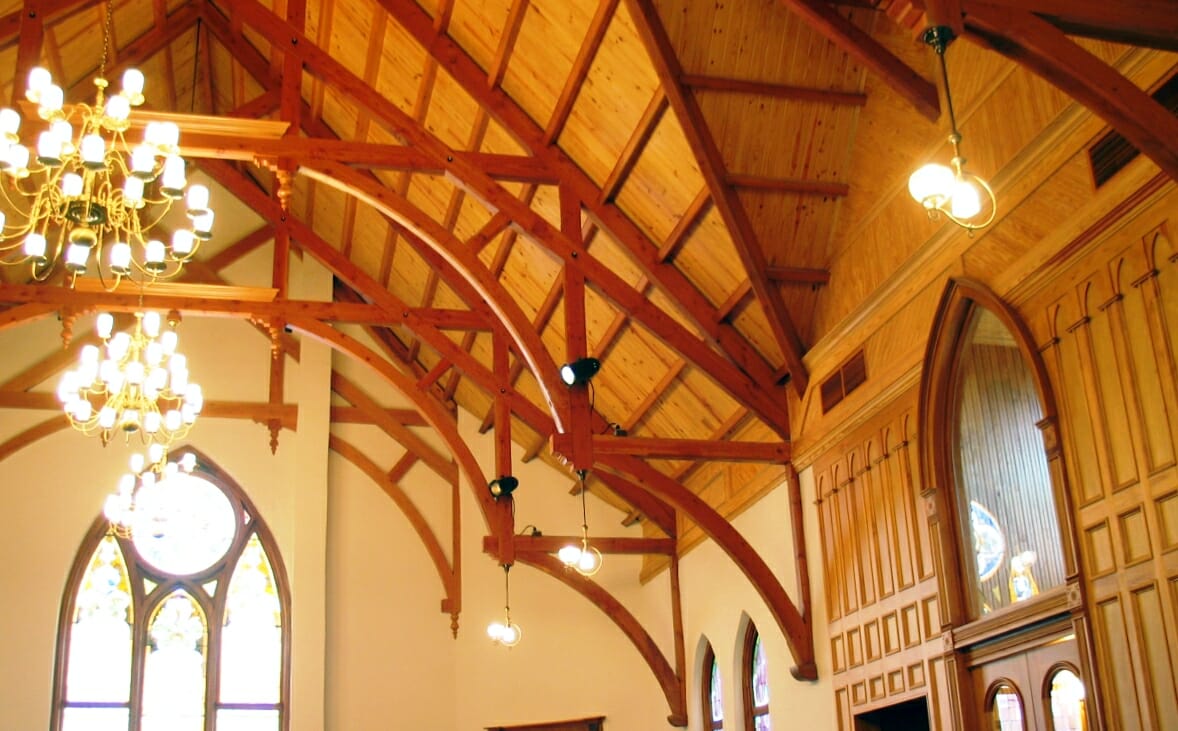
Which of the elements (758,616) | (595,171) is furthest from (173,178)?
(758,616)

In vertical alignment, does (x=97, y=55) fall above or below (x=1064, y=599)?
above

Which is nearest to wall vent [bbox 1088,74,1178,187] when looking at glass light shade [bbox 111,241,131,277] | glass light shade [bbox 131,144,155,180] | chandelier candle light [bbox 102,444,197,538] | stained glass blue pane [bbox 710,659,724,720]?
glass light shade [bbox 131,144,155,180]

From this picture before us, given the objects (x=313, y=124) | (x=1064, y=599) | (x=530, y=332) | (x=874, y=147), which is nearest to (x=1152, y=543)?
(x=1064, y=599)

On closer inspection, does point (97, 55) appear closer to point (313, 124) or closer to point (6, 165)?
point (313, 124)

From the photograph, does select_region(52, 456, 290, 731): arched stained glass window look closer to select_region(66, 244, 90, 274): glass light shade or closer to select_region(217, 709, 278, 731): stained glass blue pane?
select_region(217, 709, 278, 731): stained glass blue pane

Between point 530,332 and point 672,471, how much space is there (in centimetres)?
394

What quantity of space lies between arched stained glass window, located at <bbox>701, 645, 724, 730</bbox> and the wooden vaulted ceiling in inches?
47.0

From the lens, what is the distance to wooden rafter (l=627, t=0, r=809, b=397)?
353 inches

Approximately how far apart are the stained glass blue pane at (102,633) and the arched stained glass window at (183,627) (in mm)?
12

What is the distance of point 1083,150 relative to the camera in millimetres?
6934

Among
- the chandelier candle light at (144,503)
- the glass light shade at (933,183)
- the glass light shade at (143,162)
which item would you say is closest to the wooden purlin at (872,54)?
the glass light shade at (933,183)

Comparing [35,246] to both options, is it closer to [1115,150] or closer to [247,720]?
[1115,150]

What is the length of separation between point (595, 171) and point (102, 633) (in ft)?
27.0

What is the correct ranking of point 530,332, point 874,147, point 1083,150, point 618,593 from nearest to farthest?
1. point 1083,150
2. point 874,147
3. point 530,332
4. point 618,593
